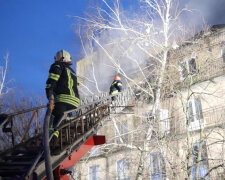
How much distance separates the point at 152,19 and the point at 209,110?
21.1 feet

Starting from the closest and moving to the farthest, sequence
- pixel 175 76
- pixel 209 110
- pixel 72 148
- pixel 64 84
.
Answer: pixel 72 148, pixel 64 84, pixel 175 76, pixel 209 110

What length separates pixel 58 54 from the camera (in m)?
4.99

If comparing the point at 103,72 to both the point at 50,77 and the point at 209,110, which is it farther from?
the point at 50,77

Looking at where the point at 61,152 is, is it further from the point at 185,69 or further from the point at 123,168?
the point at 185,69

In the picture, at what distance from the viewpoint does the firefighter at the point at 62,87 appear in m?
4.69

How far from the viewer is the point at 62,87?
4.88 metres

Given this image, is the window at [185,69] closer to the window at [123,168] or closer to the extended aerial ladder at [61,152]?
the extended aerial ladder at [61,152]

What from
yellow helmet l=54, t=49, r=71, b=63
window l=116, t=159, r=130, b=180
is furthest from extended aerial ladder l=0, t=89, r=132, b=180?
window l=116, t=159, r=130, b=180

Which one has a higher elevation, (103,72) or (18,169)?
(103,72)

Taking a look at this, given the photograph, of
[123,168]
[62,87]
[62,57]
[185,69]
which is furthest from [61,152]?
[185,69]

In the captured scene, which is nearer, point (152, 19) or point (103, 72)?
point (152, 19)

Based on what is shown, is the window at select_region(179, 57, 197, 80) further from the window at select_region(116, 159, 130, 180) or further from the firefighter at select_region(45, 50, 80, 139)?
the firefighter at select_region(45, 50, 80, 139)

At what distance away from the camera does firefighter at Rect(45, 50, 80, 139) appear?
15.4 ft

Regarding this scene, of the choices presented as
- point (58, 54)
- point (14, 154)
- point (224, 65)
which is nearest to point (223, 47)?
point (224, 65)
